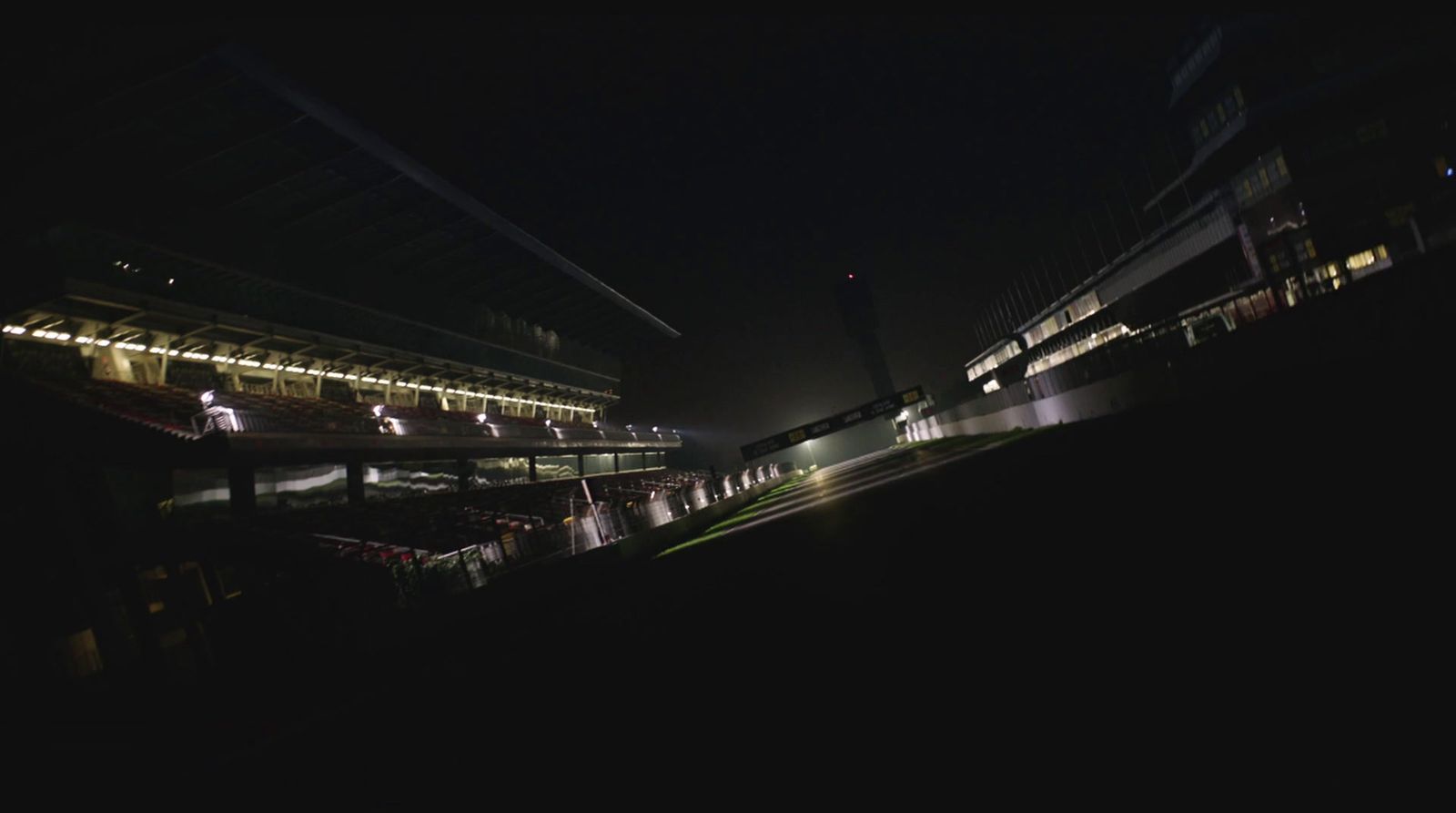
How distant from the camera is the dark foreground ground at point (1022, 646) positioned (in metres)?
1.78

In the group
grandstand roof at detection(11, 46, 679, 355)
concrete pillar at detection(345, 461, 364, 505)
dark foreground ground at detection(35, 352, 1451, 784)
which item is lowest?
dark foreground ground at detection(35, 352, 1451, 784)

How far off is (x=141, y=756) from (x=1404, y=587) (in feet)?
36.9

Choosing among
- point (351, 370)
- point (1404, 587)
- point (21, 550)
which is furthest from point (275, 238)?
point (1404, 587)

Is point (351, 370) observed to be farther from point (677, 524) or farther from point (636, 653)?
point (636, 653)

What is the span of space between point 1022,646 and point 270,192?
27.7 meters

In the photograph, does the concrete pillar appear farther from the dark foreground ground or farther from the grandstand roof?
the dark foreground ground

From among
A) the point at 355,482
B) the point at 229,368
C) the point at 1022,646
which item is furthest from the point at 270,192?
the point at 1022,646

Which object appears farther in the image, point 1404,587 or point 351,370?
point 351,370

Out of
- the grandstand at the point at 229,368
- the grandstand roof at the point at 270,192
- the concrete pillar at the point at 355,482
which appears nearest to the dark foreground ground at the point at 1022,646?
the grandstand at the point at 229,368

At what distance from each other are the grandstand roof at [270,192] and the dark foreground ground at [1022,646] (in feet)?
52.1

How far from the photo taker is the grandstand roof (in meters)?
15.2

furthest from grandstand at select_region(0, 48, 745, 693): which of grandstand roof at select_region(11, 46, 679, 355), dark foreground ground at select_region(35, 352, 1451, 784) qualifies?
dark foreground ground at select_region(35, 352, 1451, 784)

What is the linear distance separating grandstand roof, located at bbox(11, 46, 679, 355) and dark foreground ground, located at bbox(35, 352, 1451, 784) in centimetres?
1587

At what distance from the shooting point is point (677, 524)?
19375 millimetres
